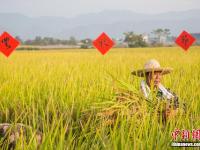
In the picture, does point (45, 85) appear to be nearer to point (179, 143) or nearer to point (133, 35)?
point (179, 143)

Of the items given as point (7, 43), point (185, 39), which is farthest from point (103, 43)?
point (185, 39)

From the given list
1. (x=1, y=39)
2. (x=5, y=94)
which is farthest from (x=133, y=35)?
(x=5, y=94)

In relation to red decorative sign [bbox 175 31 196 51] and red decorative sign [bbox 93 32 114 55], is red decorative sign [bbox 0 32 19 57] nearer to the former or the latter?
red decorative sign [bbox 93 32 114 55]

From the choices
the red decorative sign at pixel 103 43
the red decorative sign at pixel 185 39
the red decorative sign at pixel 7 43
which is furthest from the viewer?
the red decorative sign at pixel 185 39

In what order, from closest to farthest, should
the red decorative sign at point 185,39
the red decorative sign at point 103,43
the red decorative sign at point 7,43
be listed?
the red decorative sign at point 7,43, the red decorative sign at point 103,43, the red decorative sign at point 185,39

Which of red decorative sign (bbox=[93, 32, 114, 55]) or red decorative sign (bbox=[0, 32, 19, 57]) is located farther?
red decorative sign (bbox=[93, 32, 114, 55])

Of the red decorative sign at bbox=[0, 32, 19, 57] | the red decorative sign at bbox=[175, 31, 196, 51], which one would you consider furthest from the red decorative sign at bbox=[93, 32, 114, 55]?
the red decorative sign at bbox=[175, 31, 196, 51]

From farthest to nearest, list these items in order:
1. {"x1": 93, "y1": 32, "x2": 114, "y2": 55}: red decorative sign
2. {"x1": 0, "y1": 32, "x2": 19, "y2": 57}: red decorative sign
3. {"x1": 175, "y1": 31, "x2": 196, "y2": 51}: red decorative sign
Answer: {"x1": 175, "y1": 31, "x2": 196, "y2": 51}: red decorative sign, {"x1": 93, "y1": 32, "x2": 114, "y2": 55}: red decorative sign, {"x1": 0, "y1": 32, "x2": 19, "y2": 57}: red decorative sign

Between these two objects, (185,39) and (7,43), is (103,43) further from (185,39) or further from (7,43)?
(185,39)

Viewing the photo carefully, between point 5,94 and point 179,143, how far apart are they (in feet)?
6.76

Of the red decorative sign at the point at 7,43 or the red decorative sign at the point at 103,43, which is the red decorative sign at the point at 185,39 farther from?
the red decorative sign at the point at 7,43

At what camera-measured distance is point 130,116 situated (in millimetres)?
2383

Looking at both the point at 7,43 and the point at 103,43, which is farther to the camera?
the point at 103,43

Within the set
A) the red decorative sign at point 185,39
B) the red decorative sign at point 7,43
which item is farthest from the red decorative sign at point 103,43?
the red decorative sign at point 185,39
